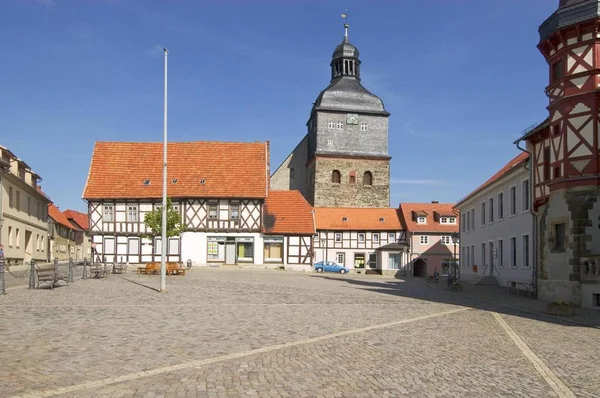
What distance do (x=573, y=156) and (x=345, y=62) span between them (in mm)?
57550

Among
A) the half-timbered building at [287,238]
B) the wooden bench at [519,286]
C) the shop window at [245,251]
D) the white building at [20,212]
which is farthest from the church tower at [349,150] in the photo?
the wooden bench at [519,286]

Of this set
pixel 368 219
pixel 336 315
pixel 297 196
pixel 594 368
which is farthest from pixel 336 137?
pixel 594 368

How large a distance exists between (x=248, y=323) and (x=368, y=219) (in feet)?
177

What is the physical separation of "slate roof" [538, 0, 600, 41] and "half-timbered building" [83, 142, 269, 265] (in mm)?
30544

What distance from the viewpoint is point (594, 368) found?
10.3m

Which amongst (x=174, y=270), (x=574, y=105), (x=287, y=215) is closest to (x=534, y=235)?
(x=574, y=105)

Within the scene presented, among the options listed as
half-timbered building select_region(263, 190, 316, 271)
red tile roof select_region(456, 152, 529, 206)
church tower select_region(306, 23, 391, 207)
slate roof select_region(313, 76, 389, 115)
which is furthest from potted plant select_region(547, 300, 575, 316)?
slate roof select_region(313, 76, 389, 115)

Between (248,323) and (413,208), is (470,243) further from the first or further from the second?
(248,323)

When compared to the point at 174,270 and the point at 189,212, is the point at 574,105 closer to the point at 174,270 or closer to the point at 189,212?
the point at 174,270

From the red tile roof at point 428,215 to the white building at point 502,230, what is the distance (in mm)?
16191

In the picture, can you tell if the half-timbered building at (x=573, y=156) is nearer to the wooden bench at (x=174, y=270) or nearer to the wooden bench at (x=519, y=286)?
the wooden bench at (x=519, y=286)

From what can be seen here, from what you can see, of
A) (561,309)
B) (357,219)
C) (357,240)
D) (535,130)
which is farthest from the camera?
(357,219)

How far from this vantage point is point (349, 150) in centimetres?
7544

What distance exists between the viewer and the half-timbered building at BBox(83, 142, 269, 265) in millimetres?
51531
